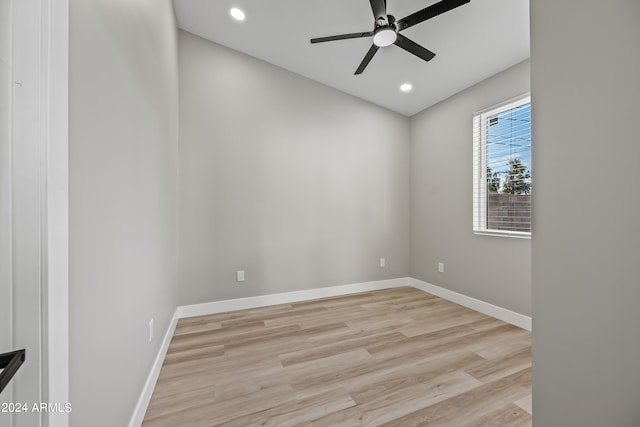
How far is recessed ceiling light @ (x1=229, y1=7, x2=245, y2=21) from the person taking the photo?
227 cm

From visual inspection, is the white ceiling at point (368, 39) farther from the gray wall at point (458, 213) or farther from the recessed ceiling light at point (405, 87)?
the gray wall at point (458, 213)

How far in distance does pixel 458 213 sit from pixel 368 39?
216 cm

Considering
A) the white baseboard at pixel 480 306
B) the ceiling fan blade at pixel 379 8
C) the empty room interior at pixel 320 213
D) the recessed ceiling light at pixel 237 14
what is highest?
the recessed ceiling light at pixel 237 14

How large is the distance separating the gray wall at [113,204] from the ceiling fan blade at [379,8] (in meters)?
1.41

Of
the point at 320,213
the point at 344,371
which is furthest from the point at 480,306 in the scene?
the point at 320,213

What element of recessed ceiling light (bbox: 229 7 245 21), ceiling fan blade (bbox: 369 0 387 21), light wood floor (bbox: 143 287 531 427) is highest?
recessed ceiling light (bbox: 229 7 245 21)

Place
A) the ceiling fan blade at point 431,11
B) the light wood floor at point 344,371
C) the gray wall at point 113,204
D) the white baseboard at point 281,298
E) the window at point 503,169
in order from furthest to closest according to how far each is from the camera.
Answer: the white baseboard at point 281,298 → the window at point 503,169 → the ceiling fan blade at point 431,11 → the light wood floor at point 344,371 → the gray wall at point 113,204

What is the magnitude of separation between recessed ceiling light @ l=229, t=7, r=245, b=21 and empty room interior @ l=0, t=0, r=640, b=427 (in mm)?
22

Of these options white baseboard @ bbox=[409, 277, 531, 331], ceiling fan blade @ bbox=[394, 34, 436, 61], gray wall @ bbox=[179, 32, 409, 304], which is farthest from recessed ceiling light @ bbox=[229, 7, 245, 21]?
white baseboard @ bbox=[409, 277, 531, 331]

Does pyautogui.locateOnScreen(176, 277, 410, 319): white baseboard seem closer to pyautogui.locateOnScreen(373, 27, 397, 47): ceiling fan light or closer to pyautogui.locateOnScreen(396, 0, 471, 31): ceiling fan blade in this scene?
pyautogui.locateOnScreen(373, 27, 397, 47): ceiling fan light

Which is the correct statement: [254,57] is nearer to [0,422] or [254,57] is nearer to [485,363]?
[0,422]

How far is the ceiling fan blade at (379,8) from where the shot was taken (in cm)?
163

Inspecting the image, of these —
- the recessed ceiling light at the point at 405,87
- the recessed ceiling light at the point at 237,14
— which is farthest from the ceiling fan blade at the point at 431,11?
the recessed ceiling light at the point at 237,14

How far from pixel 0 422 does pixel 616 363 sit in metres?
1.52
